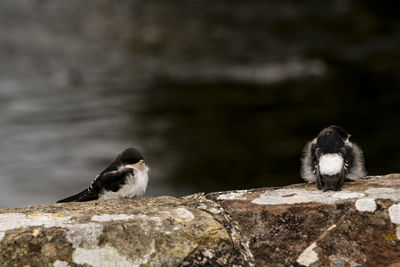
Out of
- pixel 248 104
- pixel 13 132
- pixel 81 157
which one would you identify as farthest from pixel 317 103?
pixel 13 132

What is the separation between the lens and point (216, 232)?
4641mm

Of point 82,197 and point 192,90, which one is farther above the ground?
point 192,90

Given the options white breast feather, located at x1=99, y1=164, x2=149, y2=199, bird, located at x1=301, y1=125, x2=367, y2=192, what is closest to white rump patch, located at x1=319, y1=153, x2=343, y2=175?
bird, located at x1=301, y1=125, x2=367, y2=192

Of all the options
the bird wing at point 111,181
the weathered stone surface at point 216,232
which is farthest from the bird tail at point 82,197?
the weathered stone surface at point 216,232

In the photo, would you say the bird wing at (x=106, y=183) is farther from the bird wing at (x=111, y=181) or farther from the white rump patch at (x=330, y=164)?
the white rump patch at (x=330, y=164)

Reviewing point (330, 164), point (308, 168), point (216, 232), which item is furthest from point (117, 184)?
point (216, 232)

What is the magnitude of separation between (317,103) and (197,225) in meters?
23.1

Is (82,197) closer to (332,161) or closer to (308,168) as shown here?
(308,168)

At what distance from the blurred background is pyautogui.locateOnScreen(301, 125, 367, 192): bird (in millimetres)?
11840

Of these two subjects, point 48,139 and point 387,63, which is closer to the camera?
point 48,139

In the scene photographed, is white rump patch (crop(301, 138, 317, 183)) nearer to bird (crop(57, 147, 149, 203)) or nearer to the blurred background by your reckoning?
bird (crop(57, 147, 149, 203))

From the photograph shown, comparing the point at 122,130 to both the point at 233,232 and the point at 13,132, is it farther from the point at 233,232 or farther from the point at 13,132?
the point at 233,232

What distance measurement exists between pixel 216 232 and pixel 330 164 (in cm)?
206

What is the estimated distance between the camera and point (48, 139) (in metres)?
27.1
